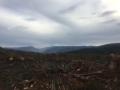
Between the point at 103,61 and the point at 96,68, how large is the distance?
195 centimetres

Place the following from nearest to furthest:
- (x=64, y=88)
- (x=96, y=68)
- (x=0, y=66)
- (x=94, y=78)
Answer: (x=64, y=88), (x=94, y=78), (x=96, y=68), (x=0, y=66)

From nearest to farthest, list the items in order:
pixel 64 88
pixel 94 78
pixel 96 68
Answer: pixel 64 88 → pixel 94 78 → pixel 96 68

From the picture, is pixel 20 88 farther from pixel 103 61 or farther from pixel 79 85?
pixel 103 61

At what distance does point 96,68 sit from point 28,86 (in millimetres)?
5167

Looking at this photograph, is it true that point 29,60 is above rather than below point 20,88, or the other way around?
above

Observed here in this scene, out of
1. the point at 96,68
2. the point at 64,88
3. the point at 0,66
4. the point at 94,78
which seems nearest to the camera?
the point at 64,88

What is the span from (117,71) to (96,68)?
1.50 meters

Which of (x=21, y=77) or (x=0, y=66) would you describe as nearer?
(x=21, y=77)

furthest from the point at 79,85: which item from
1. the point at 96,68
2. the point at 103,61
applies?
the point at 103,61

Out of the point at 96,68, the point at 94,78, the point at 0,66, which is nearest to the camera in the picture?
the point at 94,78

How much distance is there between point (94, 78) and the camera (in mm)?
19312

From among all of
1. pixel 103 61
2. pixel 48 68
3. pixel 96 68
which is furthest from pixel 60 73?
pixel 103 61

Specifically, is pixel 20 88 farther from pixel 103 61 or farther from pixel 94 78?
pixel 103 61

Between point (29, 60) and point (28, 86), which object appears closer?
point (28, 86)
